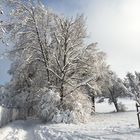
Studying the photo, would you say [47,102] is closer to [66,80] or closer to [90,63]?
[66,80]

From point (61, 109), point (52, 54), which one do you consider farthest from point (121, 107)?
point (61, 109)

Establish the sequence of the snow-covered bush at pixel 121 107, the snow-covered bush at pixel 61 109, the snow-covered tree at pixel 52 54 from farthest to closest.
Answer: the snow-covered bush at pixel 121 107
the snow-covered tree at pixel 52 54
the snow-covered bush at pixel 61 109

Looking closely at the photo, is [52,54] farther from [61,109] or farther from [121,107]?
[121,107]

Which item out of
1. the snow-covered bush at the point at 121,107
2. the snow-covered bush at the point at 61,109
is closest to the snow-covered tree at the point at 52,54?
the snow-covered bush at the point at 61,109

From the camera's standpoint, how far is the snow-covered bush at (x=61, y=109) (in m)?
27.6

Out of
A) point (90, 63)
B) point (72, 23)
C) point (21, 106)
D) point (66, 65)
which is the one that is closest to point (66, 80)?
point (66, 65)

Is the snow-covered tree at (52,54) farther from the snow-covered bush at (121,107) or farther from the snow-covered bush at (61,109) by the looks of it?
the snow-covered bush at (121,107)

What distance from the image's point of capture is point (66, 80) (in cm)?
3119

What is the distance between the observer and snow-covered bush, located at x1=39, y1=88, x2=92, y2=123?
90.4ft

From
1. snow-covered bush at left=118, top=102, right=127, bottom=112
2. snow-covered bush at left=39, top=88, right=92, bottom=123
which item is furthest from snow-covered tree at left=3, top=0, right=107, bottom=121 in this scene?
snow-covered bush at left=118, top=102, right=127, bottom=112

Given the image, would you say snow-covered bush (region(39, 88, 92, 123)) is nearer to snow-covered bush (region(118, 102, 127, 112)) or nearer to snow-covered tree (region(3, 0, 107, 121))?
snow-covered tree (region(3, 0, 107, 121))

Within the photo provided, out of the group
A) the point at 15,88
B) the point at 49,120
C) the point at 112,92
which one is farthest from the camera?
the point at 112,92

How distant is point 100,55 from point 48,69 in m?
7.32

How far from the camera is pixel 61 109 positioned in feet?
95.2
